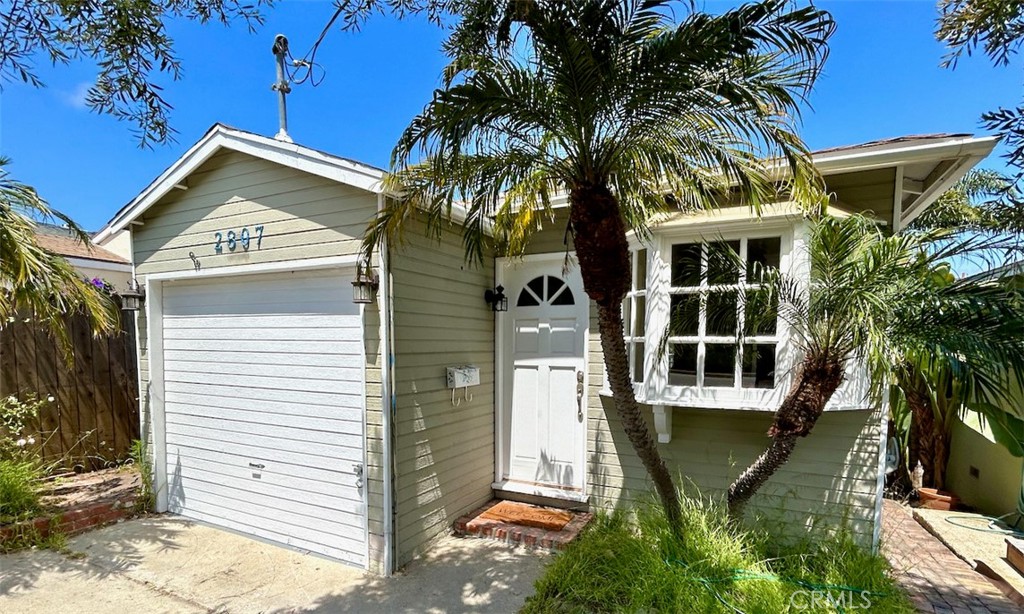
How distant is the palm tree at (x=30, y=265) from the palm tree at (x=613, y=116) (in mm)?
3277

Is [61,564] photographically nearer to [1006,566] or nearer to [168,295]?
[168,295]

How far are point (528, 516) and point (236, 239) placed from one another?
13.5ft

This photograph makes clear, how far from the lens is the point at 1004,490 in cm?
493

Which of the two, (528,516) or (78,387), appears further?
(78,387)

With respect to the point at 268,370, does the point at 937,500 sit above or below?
below

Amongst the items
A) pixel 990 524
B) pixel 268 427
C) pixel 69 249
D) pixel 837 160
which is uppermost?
pixel 837 160

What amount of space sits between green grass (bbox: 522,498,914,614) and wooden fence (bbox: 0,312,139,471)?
568cm

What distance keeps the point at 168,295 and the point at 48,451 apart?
2.59 m

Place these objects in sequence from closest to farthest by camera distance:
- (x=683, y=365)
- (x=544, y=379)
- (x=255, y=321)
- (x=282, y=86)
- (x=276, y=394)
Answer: (x=276, y=394), (x=255, y=321), (x=683, y=365), (x=282, y=86), (x=544, y=379)

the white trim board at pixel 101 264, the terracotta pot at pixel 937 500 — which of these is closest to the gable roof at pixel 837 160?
the terracotta pot at pixel 937 500

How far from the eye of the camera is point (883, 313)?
119 inches

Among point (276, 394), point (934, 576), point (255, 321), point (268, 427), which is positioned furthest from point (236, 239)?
point (934, 576)

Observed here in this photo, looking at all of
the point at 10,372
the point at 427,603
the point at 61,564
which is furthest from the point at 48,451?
the point at 427,603
